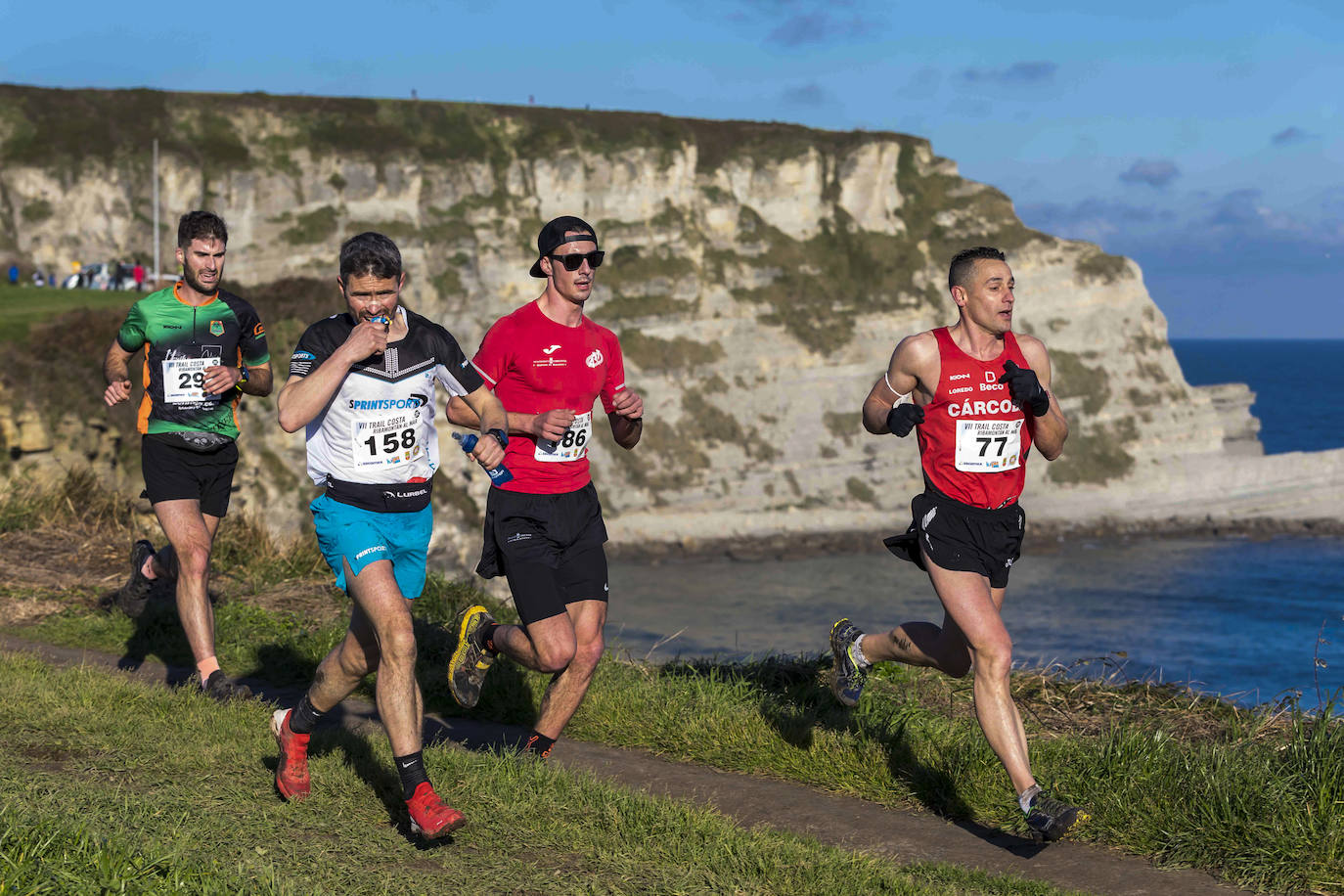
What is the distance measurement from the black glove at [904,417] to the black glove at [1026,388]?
44 cm

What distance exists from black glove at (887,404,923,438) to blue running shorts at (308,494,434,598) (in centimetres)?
222

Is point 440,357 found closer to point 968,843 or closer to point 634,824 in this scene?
point 634,824

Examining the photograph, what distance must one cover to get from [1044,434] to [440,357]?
302 centimetres

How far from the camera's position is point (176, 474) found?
7824 millimetres

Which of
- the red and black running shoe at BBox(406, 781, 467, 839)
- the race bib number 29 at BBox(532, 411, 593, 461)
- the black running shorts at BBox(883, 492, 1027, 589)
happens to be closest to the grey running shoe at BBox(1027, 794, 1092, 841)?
the black running shorts at BBox(883, 492, 1027, 589)

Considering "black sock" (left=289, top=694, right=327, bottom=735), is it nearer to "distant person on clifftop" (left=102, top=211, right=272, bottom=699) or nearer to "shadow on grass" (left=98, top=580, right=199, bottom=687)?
"distant person on clifftop" (left=102, top=211, right=272, bottom=699)

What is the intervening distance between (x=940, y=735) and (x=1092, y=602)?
57.0m

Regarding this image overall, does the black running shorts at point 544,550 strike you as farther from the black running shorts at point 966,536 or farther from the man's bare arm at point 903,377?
the black running shorts at point 966,536

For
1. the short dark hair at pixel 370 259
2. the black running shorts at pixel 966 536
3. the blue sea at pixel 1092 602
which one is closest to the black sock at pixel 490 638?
the short dark hair at pixel 370 259

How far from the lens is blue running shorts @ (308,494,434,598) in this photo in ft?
17.9

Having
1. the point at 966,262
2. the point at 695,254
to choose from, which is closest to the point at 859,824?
the point at 966,262

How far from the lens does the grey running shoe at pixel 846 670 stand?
21.7 ft

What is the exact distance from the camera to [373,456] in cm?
558

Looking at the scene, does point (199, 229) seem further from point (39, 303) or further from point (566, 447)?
point (39, 303)
